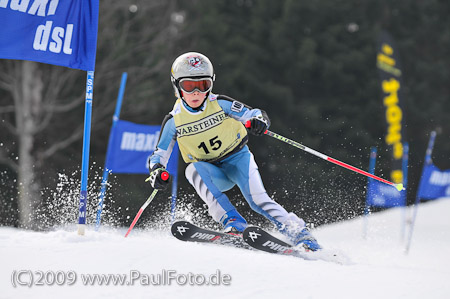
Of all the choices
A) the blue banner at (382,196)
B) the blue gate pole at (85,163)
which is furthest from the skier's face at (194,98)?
the blue banner at (382,196)

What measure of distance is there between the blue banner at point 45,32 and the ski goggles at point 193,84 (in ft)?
2.70

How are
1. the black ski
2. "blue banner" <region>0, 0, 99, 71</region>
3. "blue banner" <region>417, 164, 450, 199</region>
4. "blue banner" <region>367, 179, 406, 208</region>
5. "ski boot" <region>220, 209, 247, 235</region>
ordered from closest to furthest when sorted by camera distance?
the black ski
"blue banner" <region>0, 0, 99, 71</region>
"ski boot" <region>220, 209, 247, 235</region>
"blue banner" <region>417, 164, 450, 199</region>
"blue banner" <region>367, 179, 406, 208</region>

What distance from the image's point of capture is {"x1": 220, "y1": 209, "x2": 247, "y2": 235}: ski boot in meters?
4.99

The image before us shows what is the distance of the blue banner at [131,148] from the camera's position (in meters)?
7.67

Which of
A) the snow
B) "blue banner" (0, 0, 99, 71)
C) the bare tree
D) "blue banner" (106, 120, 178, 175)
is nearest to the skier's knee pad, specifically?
the snow

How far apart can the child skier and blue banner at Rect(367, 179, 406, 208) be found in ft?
14.9

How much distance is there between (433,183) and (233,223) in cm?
562

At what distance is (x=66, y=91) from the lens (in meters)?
15.8

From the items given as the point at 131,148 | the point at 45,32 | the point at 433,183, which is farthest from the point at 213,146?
the point at 433,183

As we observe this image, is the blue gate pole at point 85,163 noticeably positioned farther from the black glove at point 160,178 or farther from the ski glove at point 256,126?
the ski glove at point 256,126

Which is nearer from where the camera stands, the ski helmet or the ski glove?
the ski glove

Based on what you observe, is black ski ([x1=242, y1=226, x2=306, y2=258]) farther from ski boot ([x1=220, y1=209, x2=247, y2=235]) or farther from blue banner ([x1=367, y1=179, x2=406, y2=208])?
blue banner ([x1=367, y1=179, x2=406, y2=208])

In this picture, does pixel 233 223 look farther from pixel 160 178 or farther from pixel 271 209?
pixel 160 178

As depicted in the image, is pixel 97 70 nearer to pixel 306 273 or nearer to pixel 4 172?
pixel 4 172
